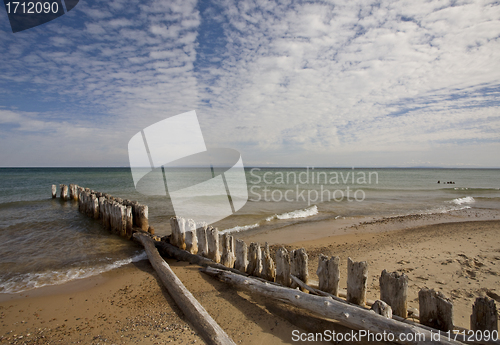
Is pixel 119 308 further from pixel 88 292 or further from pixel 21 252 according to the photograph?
pixel 21 252

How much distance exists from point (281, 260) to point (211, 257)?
87.1 inches

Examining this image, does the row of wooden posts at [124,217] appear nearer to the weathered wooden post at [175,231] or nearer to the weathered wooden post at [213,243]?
the weathered wooden post at [175,231]

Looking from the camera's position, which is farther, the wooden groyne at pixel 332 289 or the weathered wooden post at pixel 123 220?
the weathered wooden post at pixel 123 220

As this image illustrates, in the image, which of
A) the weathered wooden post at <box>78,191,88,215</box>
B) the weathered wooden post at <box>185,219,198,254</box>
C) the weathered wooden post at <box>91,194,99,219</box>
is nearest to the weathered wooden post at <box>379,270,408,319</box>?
the weathered wooden post at <box>185,219,198,254</box>

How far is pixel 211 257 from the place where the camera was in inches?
233

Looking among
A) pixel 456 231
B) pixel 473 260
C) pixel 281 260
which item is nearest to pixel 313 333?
pixel 281 260

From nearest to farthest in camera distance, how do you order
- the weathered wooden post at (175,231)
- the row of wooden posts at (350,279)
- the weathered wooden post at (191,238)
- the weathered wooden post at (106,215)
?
the row of wooden posts at (350,279)
the weathered wooden post at (191,238)
the weathered wooden post at (175,231)
the weathered wooden post at (106,215)

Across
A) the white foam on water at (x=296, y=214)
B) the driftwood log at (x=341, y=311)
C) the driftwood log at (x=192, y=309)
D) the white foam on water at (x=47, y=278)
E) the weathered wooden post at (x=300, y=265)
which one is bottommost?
the white foam on water at (x=296, y=214)

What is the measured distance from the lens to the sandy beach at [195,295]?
11.6 feet

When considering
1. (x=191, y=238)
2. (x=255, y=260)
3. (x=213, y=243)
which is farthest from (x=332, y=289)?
(x=191, y=238)

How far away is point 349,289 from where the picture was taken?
3705 millimetres

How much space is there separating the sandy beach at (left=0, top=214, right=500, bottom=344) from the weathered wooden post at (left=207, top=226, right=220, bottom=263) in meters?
0.52

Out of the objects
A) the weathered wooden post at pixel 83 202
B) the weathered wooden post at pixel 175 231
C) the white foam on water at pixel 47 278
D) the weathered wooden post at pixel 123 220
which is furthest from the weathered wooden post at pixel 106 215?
the weathered wooden post at pixel 175 231

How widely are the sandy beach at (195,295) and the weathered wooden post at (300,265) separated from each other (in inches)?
23.7
